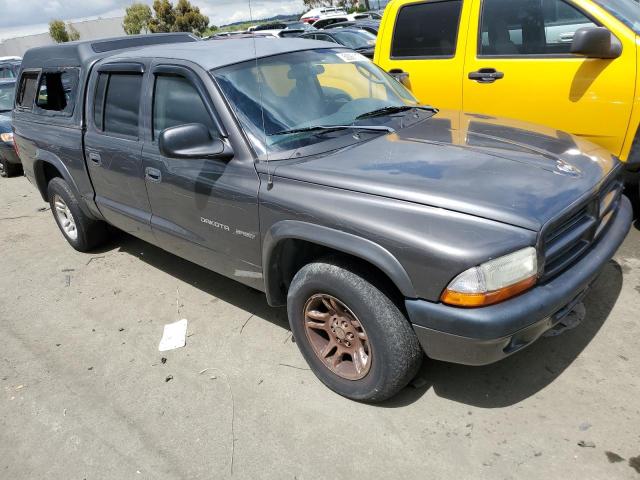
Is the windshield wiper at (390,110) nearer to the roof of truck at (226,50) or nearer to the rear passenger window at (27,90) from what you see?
the roof of truck at (226,50)

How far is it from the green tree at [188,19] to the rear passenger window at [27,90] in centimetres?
3884

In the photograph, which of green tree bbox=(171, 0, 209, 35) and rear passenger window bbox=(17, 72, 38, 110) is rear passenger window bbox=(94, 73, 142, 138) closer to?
rear passenger window bbox=(17, 72, 38, 110)

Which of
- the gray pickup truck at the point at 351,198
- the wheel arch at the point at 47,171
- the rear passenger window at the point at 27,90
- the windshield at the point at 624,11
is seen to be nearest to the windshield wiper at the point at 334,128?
the gray pickup truck at the point at 351,198

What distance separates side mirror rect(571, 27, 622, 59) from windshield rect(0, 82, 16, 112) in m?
9.34

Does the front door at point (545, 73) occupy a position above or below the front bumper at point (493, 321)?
above

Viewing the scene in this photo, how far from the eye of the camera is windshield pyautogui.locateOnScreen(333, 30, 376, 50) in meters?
12.0

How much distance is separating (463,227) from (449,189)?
9.0 inches

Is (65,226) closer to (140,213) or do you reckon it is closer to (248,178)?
(140,213)

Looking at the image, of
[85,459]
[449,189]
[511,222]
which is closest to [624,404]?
[511,222]

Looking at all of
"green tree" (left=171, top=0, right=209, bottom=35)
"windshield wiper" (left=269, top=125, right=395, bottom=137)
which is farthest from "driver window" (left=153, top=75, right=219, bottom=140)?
"green tree" (left=171, top=0, right=209, bottom=35)

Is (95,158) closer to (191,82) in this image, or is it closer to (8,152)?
(191,82)

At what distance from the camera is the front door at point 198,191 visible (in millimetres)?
2871

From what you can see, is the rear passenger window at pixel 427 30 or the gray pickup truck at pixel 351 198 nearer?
the gray pickup truck at pixel 351 198

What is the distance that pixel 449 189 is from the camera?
227 cm
